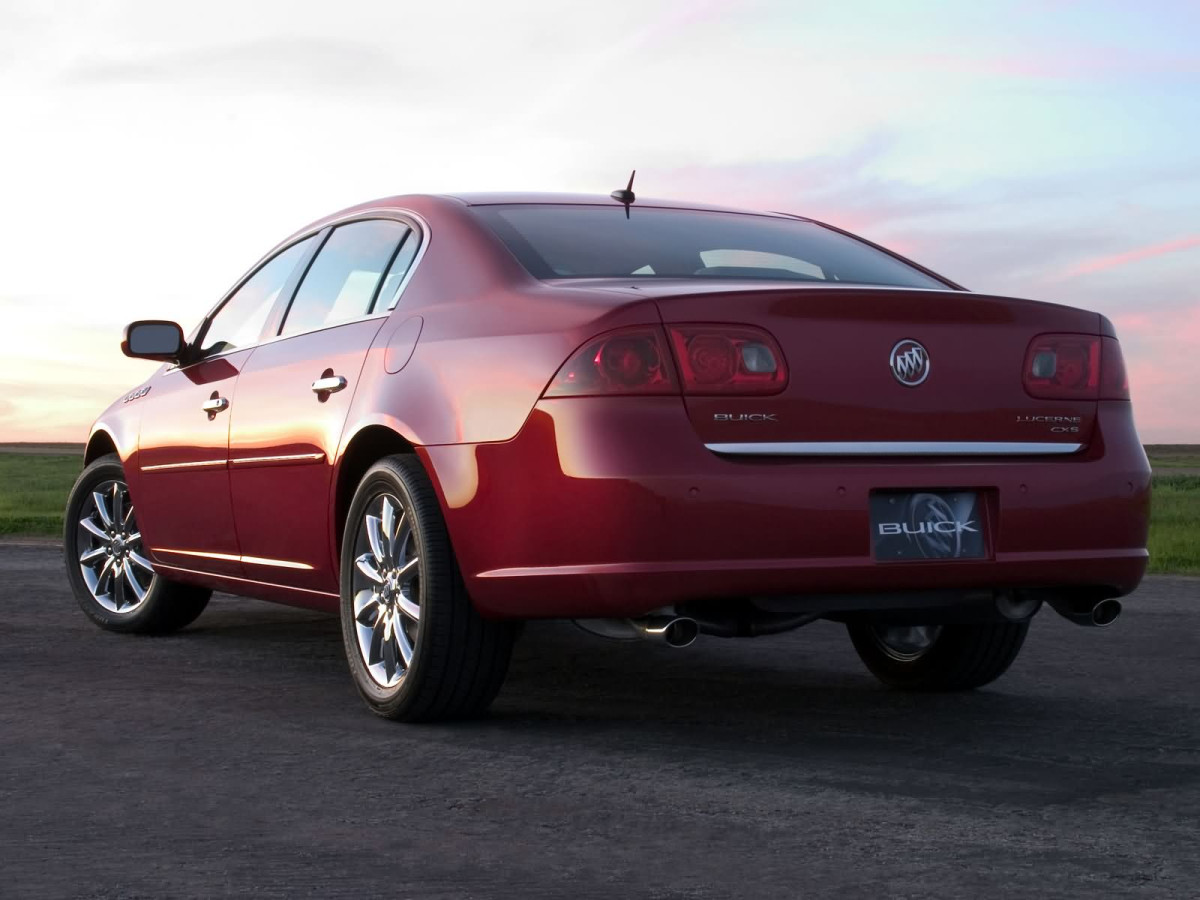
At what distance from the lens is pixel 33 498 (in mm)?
29375

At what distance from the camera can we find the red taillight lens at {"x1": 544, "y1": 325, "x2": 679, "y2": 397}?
4363 millimetres

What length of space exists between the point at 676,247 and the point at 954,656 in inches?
68.7

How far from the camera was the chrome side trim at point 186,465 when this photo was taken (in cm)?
643

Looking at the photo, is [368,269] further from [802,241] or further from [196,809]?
[196,809]

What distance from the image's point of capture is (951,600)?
184 inches

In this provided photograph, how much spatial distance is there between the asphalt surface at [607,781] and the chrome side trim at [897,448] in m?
0.82

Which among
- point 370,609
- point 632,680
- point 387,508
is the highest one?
point 387,508

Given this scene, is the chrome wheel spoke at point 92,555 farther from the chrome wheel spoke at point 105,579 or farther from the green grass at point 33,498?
the green grass at point 33,498

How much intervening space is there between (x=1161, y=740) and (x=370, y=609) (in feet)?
7.84

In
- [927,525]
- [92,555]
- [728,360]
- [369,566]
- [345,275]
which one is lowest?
[92,555]

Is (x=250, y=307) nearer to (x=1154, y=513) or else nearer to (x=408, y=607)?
(x=408, y=607)

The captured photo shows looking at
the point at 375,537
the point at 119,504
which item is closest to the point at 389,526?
the point at 375,537

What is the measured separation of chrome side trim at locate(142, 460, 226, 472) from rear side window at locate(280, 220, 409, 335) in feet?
1.94

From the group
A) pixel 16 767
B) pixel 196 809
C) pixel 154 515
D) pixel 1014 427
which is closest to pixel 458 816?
pixel 196 809
